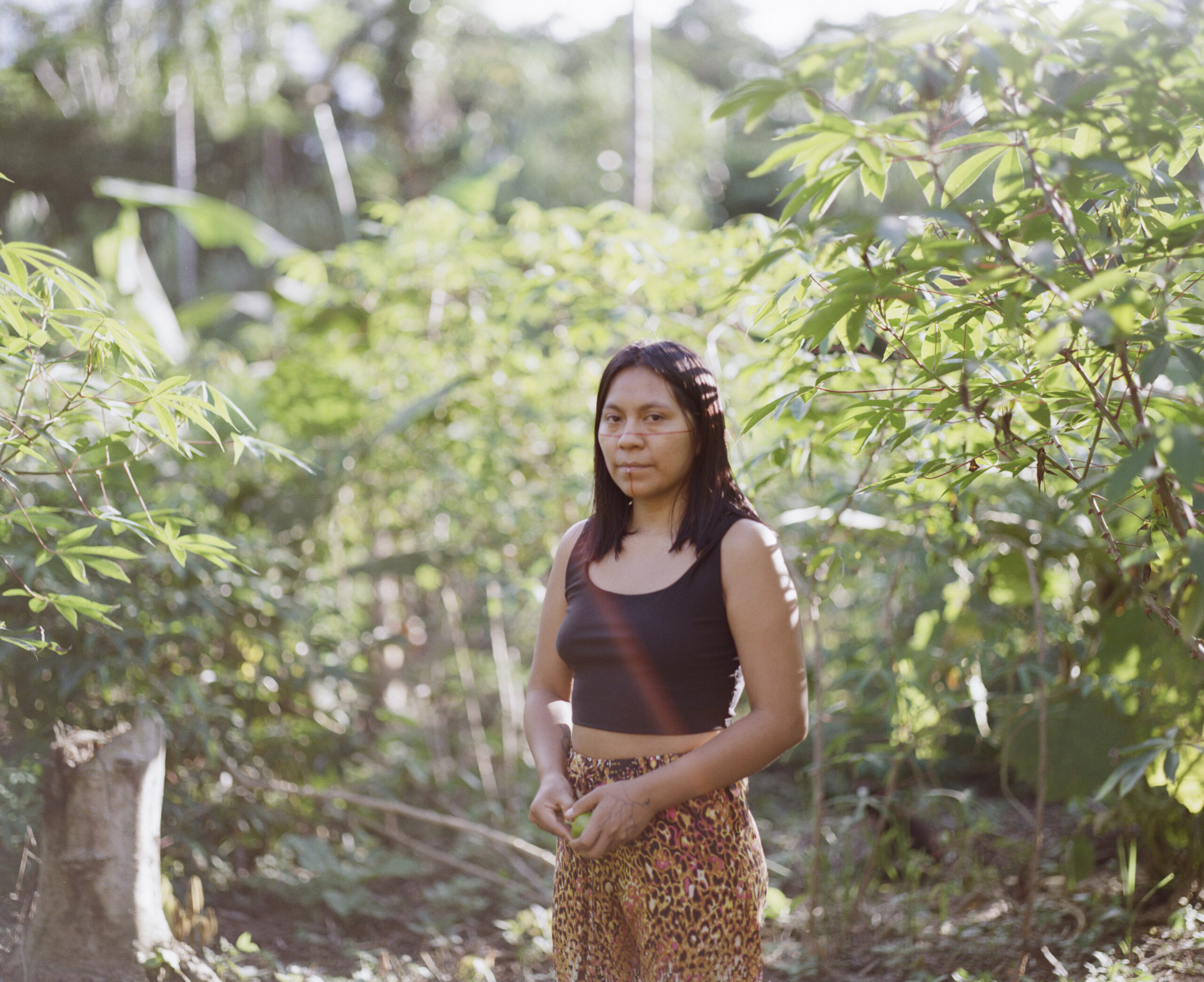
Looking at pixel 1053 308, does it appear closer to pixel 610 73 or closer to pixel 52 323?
pixel 52 323

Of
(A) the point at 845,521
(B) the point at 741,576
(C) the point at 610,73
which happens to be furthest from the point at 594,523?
(C) the point at 610,73

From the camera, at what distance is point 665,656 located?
4.52ft

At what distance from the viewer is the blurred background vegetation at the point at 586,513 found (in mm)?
1288

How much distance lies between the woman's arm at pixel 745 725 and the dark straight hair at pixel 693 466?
0.09 m

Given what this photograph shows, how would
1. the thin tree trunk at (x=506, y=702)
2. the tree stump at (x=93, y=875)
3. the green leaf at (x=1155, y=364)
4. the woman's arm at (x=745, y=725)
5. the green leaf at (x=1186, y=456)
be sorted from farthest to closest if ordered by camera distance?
the thin tree trunk at (x=506, y=702)
the tree stump at (x=93, y=875)
the woman's arm at (x=745, y=725)
the green leaf at (x=1155, y=364)
the green leaf at (x=1186, y=456)

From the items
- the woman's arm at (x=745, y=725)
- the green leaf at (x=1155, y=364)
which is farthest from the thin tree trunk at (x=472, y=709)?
the green leaf at (x=1155, y=364)

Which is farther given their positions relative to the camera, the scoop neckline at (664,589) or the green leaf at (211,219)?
the green leaf at (211,219)

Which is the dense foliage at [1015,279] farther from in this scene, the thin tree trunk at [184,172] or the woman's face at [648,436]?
the thin tree trunk at [184,172]

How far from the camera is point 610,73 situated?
636 inches

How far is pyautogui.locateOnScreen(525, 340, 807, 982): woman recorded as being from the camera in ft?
4.40

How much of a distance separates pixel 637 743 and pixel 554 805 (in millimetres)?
160

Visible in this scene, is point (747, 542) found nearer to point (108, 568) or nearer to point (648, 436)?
point (648, 436)

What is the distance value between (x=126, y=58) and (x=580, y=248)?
16.6m

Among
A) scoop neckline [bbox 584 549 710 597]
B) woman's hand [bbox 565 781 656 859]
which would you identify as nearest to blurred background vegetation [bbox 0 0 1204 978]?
scoop neckline [bbox 584 549 710 597]
